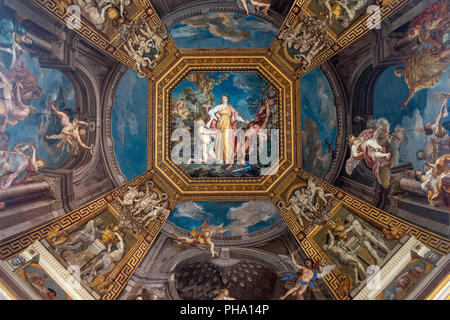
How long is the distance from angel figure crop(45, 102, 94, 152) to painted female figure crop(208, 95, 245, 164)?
168 inches

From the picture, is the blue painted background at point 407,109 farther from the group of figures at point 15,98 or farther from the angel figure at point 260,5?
the group of figures at point 15,98

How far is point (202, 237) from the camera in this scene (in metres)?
11.4

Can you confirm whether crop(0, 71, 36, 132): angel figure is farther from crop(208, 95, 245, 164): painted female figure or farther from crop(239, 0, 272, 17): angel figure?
crop(239, 0, 272, 17): angel figure

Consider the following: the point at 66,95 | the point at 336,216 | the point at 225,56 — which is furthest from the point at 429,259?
the point at 66,95

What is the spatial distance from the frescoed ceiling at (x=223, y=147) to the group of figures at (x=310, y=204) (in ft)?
0.17

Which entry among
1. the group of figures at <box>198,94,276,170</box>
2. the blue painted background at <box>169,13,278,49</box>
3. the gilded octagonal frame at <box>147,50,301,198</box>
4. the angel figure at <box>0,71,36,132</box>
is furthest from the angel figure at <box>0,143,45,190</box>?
the blue painted background at <box>169,13,278,49</box>

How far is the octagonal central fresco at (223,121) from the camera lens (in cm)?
1237

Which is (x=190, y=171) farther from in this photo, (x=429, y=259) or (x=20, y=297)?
(x=429, y=259)

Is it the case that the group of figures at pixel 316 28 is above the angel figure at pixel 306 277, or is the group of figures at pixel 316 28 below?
above

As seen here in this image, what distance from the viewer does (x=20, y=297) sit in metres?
8.21

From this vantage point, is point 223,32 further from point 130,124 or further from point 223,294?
point 223,294

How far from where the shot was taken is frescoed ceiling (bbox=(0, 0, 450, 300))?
906 cm

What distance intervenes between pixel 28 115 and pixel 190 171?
5.20m

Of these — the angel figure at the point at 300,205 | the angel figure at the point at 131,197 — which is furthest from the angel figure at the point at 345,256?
the angel figure at the point at 131,197
